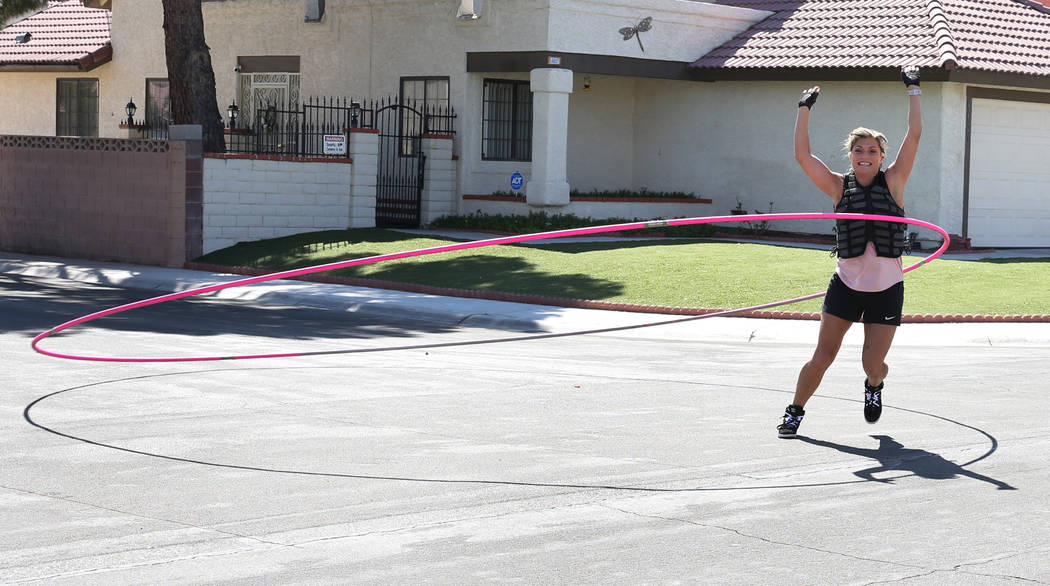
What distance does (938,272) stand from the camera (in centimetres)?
1989

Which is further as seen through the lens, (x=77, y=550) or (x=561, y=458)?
(x=561, y=458)

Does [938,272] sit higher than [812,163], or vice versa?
[812,163]

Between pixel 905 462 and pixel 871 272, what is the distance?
126 centimetres

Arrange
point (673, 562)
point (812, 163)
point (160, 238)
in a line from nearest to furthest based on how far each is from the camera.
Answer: point (673, 562), point (812, 163), point (160, 238)

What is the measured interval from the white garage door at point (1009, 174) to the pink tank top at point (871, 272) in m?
17.3

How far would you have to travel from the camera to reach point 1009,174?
25.9m

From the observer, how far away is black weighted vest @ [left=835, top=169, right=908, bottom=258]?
346 inches

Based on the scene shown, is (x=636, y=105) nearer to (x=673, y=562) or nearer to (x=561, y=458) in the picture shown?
(x=561, y=458)

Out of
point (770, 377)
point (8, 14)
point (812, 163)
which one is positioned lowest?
point (770, 377)

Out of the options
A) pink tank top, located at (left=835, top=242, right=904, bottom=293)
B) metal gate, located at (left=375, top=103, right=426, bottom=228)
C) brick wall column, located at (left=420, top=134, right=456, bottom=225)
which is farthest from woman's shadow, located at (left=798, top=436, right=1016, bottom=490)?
metal gate, located at (left=375, top=103, right=426, bottom=228)

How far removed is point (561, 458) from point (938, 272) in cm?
1290

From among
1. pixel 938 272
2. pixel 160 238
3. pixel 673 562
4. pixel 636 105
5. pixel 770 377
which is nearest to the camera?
pixel 673 562

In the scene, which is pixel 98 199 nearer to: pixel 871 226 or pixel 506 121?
pixel 506 121

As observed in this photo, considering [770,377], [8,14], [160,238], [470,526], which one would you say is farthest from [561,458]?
[8,14]
